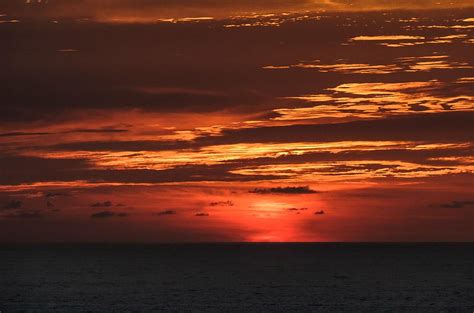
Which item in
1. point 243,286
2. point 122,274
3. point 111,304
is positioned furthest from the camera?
point 122,274

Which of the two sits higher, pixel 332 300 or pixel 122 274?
pixel 332 300

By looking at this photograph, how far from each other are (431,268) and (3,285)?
8935cm

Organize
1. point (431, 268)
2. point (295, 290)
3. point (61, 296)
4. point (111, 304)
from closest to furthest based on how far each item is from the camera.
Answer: point (111, 304), point (61, 296), point (295, 290), point (431, 268)

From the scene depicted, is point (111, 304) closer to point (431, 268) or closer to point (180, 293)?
point (180, 293)

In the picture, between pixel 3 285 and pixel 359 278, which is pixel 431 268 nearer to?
pixel 359 278

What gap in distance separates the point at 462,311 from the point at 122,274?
8704 centimetres

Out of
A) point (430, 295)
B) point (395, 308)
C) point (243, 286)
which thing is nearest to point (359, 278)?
point (243, 286)

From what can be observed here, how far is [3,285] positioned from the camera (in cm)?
14600

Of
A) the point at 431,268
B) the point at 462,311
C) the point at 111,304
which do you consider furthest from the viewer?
the point at 431,268

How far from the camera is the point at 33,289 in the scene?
13325cm

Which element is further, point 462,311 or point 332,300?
point 332,300

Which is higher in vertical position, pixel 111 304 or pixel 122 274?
pixel 111 304

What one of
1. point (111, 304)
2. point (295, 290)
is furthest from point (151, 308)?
point (295, 290)

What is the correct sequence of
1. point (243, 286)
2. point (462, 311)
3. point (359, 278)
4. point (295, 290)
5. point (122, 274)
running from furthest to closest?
point (122, 274) → point (359, 278) → point (243, 286) → point (295, 290) → point (462, 311)
